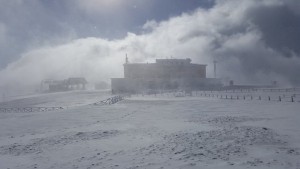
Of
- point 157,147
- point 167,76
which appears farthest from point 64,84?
point 157,147

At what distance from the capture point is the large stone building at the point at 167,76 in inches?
3059

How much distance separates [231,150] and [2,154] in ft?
32.6

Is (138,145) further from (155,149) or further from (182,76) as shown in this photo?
(182,76)

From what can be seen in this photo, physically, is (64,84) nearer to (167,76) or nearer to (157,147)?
(167,76)

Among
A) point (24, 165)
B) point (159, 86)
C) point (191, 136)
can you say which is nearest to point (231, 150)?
point (191, 136)

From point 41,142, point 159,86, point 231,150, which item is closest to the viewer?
point 231,150

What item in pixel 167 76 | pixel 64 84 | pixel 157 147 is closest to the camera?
pixel 157 147

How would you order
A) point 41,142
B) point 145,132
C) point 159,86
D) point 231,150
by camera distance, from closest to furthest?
point 231,150
point 41,142
point 145,132
point 159,86

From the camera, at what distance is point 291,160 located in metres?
9.63

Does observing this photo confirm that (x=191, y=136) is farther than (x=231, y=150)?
Yes

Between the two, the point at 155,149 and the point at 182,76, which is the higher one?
the point at 182,76

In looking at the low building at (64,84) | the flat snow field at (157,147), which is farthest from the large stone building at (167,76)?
the flat snow field at (157,147)

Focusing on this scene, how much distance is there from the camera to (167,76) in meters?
84.3

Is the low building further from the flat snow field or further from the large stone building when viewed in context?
the flat snow field
